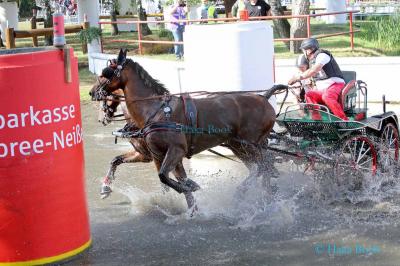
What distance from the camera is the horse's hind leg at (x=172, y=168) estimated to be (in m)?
7.34

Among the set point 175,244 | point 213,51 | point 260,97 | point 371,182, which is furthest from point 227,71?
point 175,244

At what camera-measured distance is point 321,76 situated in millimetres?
8773

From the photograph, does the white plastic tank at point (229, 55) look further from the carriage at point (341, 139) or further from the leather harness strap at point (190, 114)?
the leather harness strap at point (190, 114)

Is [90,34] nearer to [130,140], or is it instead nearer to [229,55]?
[229,55]

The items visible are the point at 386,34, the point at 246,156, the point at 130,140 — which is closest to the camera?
the point at 130,140

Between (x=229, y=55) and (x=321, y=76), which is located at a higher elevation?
(x=229, y=55)

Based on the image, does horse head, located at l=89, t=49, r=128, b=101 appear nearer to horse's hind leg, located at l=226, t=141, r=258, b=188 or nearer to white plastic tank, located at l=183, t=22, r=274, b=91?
horse's hind leg, located at l=226, t=141, r=258, b=188

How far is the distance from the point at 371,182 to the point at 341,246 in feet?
6.85

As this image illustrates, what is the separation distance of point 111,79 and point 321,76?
2.74 meters

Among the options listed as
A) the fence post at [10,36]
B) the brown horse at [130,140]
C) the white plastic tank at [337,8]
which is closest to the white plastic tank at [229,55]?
the brown horse at [130,140]

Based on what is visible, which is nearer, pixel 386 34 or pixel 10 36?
pixel 10 36

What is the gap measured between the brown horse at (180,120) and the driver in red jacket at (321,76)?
81 cm

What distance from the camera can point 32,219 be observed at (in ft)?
19.8

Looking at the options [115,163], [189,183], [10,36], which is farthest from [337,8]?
[189,183]
